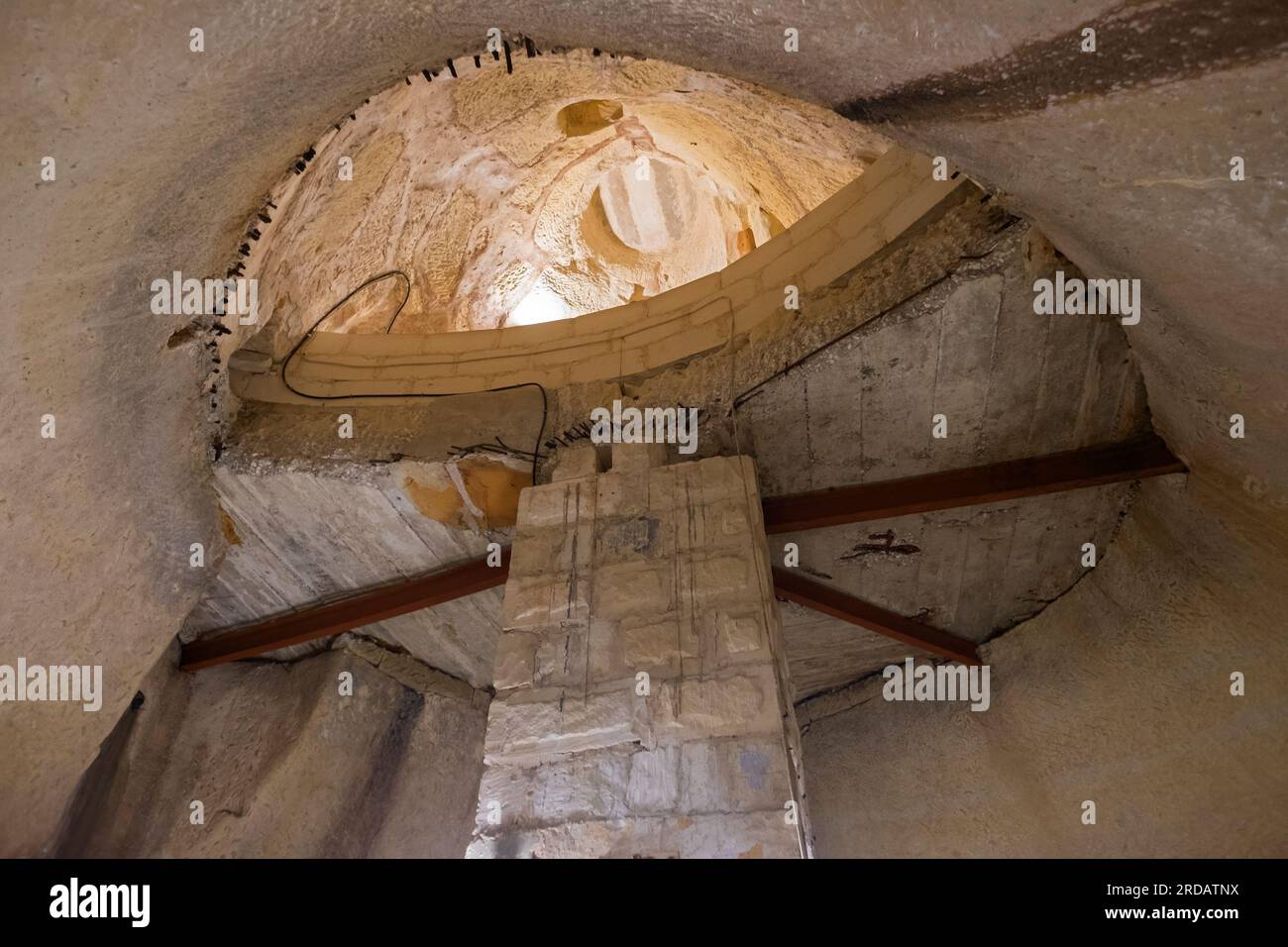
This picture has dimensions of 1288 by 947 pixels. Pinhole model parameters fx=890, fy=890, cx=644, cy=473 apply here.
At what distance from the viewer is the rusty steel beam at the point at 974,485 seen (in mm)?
4023

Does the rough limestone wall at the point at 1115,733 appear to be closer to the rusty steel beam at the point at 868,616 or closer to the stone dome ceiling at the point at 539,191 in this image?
the rusty steel beam at the point at 868,616

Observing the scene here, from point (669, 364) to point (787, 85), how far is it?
1.66m

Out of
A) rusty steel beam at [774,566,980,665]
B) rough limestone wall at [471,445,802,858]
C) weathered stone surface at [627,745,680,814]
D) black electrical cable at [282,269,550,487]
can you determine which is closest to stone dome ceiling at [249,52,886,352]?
black electrical cable at [282,269,550,487]

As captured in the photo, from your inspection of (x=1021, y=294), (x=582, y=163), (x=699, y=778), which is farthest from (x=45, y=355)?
(x=582, y=163)

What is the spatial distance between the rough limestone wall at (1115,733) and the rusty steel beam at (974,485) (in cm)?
28

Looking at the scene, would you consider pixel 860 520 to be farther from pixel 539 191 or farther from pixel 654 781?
pixel 539 191

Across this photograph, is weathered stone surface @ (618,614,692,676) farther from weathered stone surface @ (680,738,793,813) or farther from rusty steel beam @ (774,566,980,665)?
rusty steel beam @ (774,566,980,665)

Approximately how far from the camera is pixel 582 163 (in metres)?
6.92

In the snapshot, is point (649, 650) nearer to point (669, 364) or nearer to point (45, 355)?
point (669, 364)

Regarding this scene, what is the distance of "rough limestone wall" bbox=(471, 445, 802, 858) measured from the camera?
7.97 feet

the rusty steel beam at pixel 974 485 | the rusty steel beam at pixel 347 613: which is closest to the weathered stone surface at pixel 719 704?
the rusty steel beam at pixel 974 485

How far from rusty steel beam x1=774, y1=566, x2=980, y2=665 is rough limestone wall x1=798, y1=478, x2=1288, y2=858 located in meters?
Answer: 0.24

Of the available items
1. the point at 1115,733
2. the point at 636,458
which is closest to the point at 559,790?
the point at 636,458

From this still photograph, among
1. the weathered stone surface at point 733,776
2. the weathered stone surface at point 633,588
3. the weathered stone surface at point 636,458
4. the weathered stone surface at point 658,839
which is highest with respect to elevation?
the weathered stone surface at point 636,458
